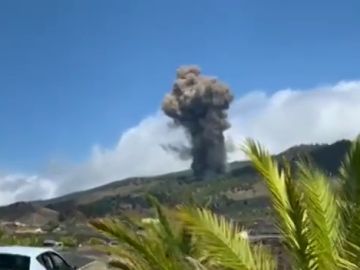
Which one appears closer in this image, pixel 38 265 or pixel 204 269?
pixel 204 269

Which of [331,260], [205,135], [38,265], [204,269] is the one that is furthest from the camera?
[205,135]

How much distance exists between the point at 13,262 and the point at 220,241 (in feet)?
26.5

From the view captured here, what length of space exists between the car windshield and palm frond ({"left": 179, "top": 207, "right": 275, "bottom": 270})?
25.4ft

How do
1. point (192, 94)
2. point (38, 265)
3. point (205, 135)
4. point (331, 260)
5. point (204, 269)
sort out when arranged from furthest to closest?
point (205, 135) → point (192, 94) → point (38, 265) → point (204, 269) → point (331, 260)

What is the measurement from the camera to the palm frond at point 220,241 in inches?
262

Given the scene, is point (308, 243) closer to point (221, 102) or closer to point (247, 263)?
point (247, 263)

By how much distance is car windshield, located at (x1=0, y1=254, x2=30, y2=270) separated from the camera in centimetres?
1402

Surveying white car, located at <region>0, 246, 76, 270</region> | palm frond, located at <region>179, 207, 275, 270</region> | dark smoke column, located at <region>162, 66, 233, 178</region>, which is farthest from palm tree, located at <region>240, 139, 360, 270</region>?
dark smoke column, located at <region>162, 66, 233, 178</region>

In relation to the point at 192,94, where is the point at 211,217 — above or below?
below

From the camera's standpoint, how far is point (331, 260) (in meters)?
6.48

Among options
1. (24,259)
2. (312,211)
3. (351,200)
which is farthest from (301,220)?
(24,259)

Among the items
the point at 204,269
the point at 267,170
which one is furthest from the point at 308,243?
Result: the point at 204,269

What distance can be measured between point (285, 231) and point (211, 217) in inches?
23.8

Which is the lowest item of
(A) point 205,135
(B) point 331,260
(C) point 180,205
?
(B) point 331,260
